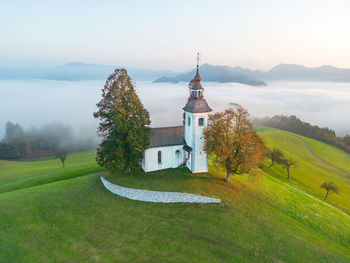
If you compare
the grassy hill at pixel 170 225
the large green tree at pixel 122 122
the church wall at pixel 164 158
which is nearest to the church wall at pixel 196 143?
the grassy hill at pixel 170 225

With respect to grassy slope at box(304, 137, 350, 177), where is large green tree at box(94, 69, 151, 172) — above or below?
above

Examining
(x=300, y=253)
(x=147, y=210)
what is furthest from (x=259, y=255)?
(x=147, y=210)

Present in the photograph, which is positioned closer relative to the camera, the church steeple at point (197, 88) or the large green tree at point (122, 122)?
the large green tree at point (122, 122)

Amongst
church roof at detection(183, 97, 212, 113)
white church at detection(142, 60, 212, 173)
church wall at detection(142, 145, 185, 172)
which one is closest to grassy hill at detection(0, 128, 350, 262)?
church wall at detection(142, 145, 185, 172)

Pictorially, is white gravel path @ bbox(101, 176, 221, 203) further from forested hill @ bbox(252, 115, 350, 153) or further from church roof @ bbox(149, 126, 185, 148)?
forested hill @ bbox(252, 115, 350, 153)

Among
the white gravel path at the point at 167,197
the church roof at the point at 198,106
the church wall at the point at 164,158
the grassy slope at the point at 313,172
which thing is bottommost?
the grassy slope at the point at 313,172

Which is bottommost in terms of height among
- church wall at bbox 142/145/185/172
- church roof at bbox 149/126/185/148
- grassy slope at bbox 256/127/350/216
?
grassy slope at bbox 256/127/350/216

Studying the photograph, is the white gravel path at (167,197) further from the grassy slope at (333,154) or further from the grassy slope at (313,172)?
the grassy slope at (333,154)
